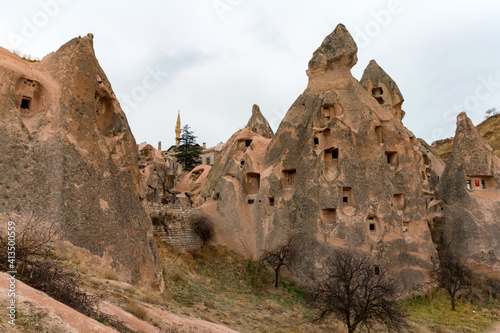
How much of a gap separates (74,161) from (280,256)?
1226 centimetres

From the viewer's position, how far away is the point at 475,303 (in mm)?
20234

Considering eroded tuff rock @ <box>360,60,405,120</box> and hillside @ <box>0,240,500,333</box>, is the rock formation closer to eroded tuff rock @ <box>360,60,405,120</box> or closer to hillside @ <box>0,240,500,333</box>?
hillside @ <box>0,240,500,333</box>

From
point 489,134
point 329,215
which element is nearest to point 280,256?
point 329,215

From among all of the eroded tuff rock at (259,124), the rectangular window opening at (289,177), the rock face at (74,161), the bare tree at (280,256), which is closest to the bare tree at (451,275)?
the bare tree at (280,256)

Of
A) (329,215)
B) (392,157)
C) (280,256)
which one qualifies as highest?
(392,157)

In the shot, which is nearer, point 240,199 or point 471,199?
point 240,199

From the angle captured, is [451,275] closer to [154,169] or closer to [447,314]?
[447,314]

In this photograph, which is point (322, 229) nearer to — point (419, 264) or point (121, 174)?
point (419, 264)

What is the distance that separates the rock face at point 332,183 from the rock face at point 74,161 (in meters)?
9.80

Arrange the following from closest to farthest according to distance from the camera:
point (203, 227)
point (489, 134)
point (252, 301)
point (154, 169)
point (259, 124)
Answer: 1. point (252, 301)
2. point (203, 227)
3. point (259, 124)
4. point (154, 169)
5. point (489, 134)

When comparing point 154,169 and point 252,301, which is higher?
point 154,169

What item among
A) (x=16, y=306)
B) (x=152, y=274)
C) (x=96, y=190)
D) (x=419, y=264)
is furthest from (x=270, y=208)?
(x=16, y=306)

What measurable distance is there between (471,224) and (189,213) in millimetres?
17680

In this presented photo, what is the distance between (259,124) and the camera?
3338 cm
